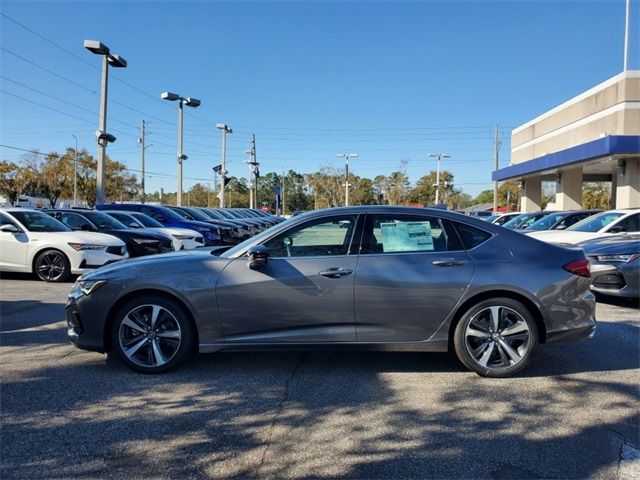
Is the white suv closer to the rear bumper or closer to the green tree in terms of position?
the rear bumper

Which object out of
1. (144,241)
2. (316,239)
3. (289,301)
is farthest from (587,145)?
(289,301)

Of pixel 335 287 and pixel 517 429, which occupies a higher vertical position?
pixel 335 287

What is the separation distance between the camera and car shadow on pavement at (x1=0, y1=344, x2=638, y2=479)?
3.09m

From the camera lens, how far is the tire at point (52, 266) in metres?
10.1

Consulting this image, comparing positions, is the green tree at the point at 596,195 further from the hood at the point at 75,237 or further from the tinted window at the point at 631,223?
the hood at the point at 75,237

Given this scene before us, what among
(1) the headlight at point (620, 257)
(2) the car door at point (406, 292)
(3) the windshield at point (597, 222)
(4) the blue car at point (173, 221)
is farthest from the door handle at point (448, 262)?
(4) the blue car at point (173, 221)

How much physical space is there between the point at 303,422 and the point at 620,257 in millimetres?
6358

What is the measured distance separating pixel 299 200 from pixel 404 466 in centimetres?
10210

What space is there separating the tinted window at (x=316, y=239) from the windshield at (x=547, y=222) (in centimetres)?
1159

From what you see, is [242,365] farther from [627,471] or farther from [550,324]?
[627,471]

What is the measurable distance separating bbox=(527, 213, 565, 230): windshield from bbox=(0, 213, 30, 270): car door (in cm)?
1305

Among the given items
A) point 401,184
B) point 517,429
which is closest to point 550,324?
point 517,429

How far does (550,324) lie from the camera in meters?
4.56

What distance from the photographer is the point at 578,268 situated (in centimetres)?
464
